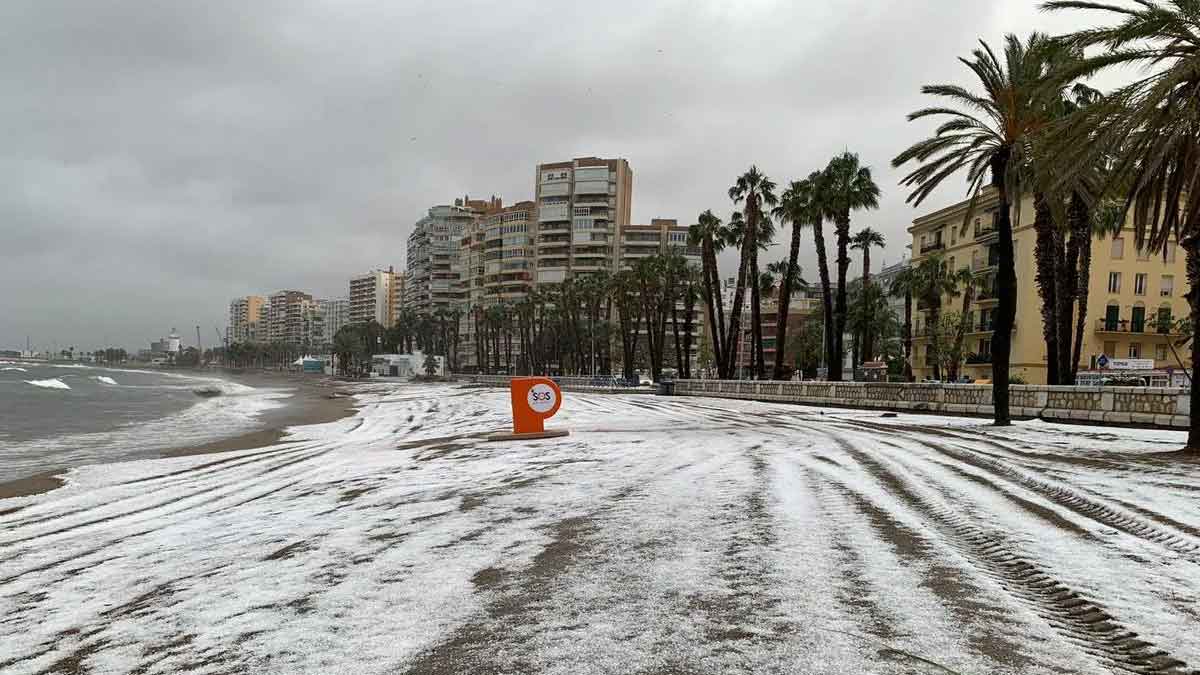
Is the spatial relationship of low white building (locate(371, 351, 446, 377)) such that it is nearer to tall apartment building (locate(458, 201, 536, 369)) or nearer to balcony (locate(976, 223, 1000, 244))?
tall apartment building (locate(458, 201, 536, 369))

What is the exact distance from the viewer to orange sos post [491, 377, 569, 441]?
602 inches

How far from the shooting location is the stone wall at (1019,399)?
17.1 meters

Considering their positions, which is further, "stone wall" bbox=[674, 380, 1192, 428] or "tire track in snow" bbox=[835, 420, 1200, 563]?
"stone wall" bbox=[674, 380, 1192, 428]

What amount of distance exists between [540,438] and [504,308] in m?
102

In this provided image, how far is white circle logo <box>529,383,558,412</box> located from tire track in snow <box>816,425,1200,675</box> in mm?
9577

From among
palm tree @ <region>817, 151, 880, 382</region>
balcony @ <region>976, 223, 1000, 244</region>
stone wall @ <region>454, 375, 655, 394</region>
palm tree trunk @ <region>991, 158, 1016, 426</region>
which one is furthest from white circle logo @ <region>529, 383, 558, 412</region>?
balcony @ <region>976, 223, 1000, 244</region>

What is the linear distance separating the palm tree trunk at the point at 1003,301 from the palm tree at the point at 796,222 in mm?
19915

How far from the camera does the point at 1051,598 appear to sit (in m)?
4.09

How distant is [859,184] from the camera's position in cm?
3972

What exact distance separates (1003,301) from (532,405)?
13.9m

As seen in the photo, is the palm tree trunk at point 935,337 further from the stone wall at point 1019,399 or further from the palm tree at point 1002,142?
the palm tree at point 1002,142

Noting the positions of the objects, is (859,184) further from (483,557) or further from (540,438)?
(483,557)

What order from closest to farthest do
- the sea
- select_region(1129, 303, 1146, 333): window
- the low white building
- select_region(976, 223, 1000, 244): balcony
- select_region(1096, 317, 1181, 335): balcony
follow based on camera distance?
the sea
select_region(1096, 317, 1181, 335): balcony
select_region(1129, 303, 1146, 333): window
select_region(976, 223, 1000, 244): balcony
the low white building

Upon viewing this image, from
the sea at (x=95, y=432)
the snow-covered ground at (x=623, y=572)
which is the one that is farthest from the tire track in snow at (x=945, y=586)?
the sea at (x=95, y=432)
